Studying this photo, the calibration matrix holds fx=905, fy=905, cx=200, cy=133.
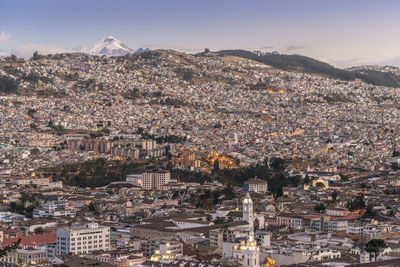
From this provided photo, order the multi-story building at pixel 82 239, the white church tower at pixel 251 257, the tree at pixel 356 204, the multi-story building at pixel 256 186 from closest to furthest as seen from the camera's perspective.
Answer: the white church tower at pixel 251 257 < the multi-story building at pixel 82 239 < the tree at pixel 356 204 < the multi-story building at pixel 256 186

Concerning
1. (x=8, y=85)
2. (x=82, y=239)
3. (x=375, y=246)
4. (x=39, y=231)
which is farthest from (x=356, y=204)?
(x=8, y=85)

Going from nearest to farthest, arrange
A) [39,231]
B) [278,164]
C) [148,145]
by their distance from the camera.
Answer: [39,231]
[278,164]
[148,145]

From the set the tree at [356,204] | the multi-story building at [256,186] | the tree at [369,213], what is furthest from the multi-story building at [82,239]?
the multi-story building at [256,186]

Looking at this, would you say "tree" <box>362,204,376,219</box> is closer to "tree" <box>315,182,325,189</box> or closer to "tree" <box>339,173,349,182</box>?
"tree" <box>315,182,325,189</box>

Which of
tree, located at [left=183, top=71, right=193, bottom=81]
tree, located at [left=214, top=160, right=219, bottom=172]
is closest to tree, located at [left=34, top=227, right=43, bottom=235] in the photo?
tree, located at [left=214, top=160, right=219, bottom=172]

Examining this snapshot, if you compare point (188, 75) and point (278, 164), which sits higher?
point (188, 75)

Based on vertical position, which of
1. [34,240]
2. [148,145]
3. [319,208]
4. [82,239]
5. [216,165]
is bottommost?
[319,208]

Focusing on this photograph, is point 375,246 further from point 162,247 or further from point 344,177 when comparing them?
point 344,177

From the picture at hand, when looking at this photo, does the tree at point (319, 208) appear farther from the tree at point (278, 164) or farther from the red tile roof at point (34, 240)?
the tree at point (278, 164)

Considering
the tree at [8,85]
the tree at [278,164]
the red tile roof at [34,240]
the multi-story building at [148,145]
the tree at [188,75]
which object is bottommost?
the red tile roof at [34,240]
